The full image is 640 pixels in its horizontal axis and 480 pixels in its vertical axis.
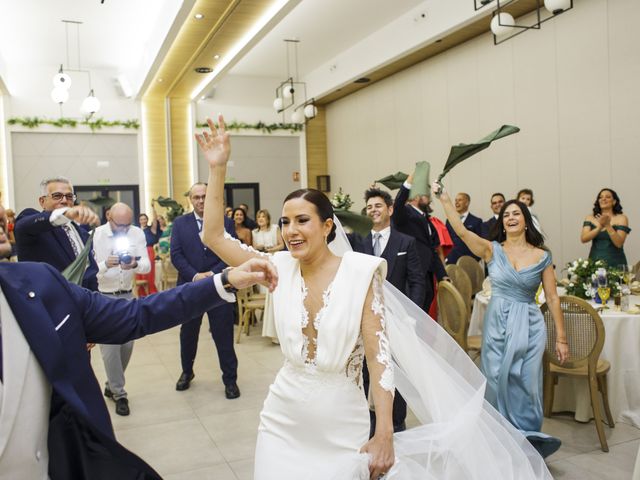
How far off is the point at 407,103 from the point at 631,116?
5.26 m

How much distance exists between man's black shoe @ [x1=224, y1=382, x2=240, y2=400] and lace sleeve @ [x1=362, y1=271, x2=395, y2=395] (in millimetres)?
3292

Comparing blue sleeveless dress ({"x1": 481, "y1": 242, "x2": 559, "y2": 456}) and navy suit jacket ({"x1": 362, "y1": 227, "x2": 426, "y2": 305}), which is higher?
navy suit jacket ({"x1": 362, "y1": 227, "x2": 426, "y2": 305})

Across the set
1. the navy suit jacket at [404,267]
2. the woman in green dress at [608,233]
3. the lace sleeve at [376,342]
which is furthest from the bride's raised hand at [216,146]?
the woman in green dress at [608,233]

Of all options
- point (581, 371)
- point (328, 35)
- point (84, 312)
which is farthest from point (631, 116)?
point (84, 312)

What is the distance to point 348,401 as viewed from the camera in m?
2.22

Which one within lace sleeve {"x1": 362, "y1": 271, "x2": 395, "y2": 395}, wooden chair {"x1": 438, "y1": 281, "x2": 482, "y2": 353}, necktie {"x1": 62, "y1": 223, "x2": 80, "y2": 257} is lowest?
wooden chair {"x1": 438, "y1": 281, "x2": 482, "y2": 353}

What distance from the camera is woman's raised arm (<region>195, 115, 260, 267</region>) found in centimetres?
243

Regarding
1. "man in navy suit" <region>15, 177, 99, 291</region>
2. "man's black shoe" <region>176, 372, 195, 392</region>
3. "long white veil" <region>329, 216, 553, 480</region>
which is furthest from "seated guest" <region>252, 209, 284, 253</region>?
"long white veil" <region>329, 216, 553, 480</region>

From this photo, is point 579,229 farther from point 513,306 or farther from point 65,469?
point 65,469

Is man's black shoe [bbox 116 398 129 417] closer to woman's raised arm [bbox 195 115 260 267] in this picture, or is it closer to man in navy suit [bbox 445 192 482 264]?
woman's raised arm [bbox 195 115 260 267]

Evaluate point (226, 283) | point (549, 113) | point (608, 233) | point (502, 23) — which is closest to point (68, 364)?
point (226, 283)

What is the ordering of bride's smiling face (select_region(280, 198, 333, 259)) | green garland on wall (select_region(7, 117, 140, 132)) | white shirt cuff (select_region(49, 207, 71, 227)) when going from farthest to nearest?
green garland on wall (select_region(7, 117, 140, 132)), white shirt cuff (select_region(49, 207, 71, 227)), bride's smiling face (select_region(280, 198, 333, 259))

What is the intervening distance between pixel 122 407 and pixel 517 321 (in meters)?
3.22

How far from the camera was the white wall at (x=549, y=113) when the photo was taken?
7504 millimetres
